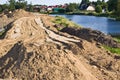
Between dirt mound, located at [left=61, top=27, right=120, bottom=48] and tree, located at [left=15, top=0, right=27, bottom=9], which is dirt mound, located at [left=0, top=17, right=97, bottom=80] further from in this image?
tree, located at [left=15, top=0, right=27, bottom=9]

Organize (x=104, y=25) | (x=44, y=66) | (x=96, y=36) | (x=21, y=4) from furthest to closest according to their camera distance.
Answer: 1. (x=21, y=4)
2. (x=104, y=25)
3. (x=96, y=36)
4. (x=44, y=66)

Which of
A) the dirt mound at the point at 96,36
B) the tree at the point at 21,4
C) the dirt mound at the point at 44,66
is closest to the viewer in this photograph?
the dirt mound at the point at 44,66

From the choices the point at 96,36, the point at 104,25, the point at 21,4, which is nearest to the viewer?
the point at 96,36

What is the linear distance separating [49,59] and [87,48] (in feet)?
25.0

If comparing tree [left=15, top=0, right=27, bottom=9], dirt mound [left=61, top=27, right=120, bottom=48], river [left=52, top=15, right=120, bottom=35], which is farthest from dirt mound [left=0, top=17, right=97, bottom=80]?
tree [left=15, top=0, right=27, bottom=9]

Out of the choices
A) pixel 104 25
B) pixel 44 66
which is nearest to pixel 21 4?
pixel 104 25

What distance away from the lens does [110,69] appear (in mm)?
24750

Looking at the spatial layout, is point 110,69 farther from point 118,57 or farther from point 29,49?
point 29,49

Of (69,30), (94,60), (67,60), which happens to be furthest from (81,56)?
(69,30)

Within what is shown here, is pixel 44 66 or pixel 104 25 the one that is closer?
pixel 44 66

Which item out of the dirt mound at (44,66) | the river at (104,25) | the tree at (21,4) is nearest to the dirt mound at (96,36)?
the dirt mound at (44,66)

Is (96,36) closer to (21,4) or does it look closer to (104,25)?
(104,25)

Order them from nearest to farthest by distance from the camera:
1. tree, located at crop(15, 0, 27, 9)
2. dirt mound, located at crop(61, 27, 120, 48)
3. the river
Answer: dirt mound, located at crop(61, 27, 120, 48), the river, tree, located at crop(15, 0, 27, 9)

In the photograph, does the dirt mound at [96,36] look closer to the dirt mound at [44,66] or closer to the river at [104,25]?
the dirt mound at [44,66]
